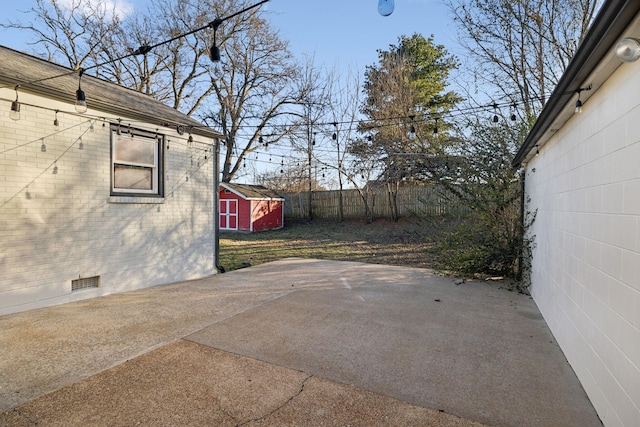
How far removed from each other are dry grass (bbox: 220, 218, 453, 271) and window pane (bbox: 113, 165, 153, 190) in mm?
2890

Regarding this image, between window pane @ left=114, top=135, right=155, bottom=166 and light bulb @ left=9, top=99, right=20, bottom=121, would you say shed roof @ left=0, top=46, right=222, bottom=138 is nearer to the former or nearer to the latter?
light bulb @ left=9, top=99, right=20, bottom=121

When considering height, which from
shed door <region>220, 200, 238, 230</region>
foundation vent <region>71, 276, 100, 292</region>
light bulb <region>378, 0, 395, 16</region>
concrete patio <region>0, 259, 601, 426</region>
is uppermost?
light bulb <region>378, 0, 395, 16</region>

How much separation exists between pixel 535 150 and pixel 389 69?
44.5ft

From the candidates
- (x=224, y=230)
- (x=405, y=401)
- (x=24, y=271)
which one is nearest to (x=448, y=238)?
(x=405, y=401)

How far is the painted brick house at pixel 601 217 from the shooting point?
6.50 feet

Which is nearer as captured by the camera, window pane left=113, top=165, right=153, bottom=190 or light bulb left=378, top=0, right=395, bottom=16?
light bulb left=378, top=0, right=395, bottom=16

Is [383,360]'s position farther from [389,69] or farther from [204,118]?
[204,118]

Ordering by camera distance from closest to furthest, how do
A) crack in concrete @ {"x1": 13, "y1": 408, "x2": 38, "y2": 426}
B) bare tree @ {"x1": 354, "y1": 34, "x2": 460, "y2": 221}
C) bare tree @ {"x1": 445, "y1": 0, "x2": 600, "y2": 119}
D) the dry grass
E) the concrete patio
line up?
crack in concrete @ {"x1": 13, "y1": 408, "x2": 38, "y2": 426}, the concrete patio, the dry grass, bare tree @ {"x1": 445, "y1": 0, "x2": 600, "y2": 119}, bare tree @ {"x1": 354, "y1": 34, "x2": 460, "y2": 221}

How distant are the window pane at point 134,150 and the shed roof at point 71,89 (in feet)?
1.24

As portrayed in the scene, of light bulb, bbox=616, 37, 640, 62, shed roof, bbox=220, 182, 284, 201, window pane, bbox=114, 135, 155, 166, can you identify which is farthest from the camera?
shed roof, bbox=220, 182, 284, 201

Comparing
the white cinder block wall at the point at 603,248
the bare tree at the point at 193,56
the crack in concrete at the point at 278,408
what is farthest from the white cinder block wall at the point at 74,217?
the bare tree at the point at 193,56

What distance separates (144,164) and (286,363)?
4.69 metres

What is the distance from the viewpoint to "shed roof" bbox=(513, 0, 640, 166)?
1.88m

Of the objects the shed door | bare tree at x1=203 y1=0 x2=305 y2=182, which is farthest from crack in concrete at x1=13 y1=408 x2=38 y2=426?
bare tree at x1=203 y1=0 x2=305 y2=182
